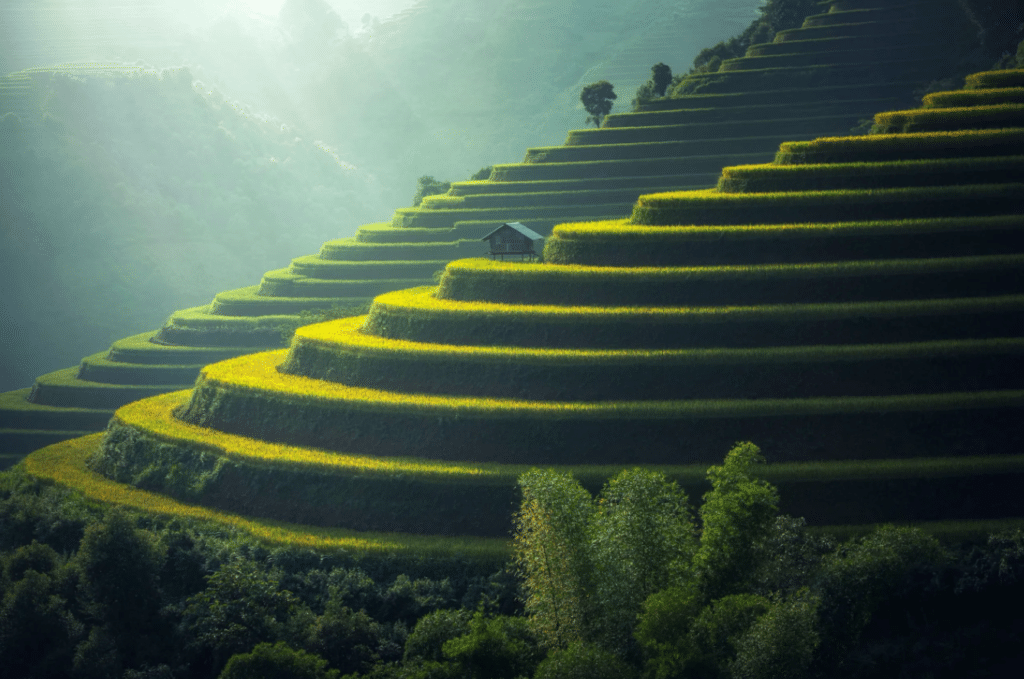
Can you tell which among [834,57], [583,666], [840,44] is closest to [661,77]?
[834,57]

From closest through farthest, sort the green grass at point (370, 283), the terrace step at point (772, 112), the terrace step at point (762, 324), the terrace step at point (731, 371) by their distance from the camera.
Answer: the terrace step at point (731, 371) < the terrace step at point (762, 324) < the terrace step at point (772, 112) < the green grass at point (370, 283)

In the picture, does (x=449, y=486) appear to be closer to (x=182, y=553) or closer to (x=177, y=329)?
(x=182, y=553)

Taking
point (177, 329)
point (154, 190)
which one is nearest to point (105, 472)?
point (177, 329)

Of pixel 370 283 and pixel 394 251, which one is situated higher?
pixel 394 251

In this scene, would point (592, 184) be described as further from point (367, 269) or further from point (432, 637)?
point (432, 637)

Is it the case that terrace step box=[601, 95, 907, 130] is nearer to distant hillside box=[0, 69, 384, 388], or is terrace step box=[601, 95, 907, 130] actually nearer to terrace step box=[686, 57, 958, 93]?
terrace step box=[686, 57, 958, 93]

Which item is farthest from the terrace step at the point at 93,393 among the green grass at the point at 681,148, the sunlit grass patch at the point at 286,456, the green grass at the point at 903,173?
the green grass at the point at 903,173

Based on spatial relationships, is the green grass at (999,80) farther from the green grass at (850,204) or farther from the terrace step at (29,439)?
the terrace step at (29,439)
